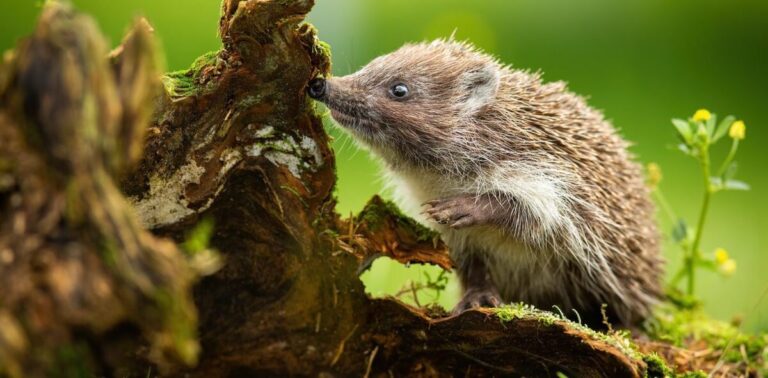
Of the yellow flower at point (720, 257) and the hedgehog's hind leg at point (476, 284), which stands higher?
Result: the yellow flower at point (720, 257)

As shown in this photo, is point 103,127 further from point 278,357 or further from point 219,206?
point 278,357

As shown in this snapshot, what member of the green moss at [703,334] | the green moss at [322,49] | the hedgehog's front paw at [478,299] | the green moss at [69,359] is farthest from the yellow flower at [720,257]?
the green moss at [69,359]

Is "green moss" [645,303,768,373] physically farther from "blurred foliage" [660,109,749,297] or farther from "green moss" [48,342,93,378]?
"green moss" [48,342,93,378]

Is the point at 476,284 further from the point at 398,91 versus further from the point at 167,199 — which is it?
the point at 167,199

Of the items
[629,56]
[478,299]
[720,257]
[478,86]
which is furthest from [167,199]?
[629,56]

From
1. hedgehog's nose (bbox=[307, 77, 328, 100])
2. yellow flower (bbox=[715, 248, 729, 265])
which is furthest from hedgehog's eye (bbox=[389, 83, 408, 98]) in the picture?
yellow flower (bbox=[715, 248, 729, 265])

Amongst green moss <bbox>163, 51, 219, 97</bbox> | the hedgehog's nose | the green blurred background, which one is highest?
the green blurred background

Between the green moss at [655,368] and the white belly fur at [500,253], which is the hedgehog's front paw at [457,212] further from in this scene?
the green moss at [655,368]
